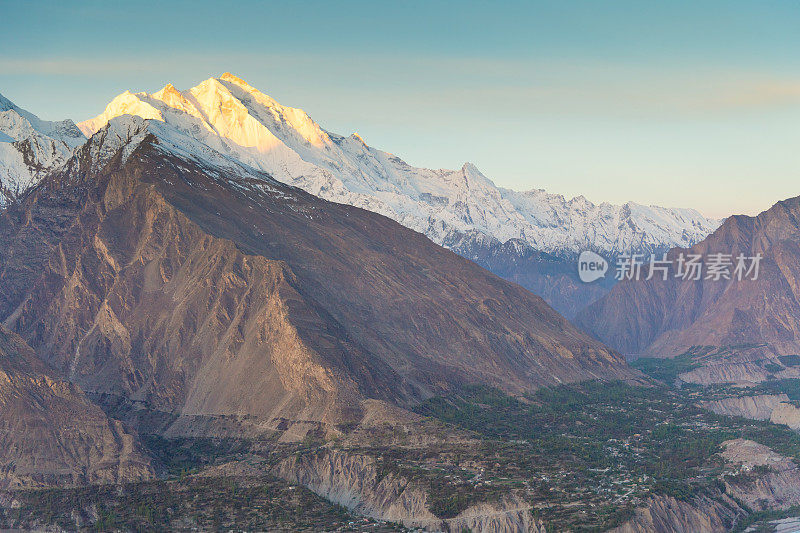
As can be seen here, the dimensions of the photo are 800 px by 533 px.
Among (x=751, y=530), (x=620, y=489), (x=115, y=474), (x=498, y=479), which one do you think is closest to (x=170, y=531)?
(x=115, y=474)

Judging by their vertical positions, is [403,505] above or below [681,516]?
below

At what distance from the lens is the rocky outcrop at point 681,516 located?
177m

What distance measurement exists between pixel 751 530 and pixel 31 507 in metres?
117

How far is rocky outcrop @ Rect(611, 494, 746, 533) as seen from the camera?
17662cm

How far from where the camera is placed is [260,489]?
194375mm

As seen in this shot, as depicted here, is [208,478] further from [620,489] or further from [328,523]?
[620,489]

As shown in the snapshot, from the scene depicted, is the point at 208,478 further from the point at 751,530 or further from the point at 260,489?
the point at 751,530

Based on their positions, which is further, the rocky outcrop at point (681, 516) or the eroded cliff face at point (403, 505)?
the eroded cliff face at point (403, 505)

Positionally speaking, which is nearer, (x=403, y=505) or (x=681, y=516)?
(x=681, y=516)

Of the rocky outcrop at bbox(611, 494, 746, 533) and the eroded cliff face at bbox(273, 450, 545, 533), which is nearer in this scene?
the rocky outcrop at bbox(611, 494, 746, 533)

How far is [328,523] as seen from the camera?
180 metres

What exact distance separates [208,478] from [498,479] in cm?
4960

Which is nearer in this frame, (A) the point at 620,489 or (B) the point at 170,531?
(B) the point at 170,531

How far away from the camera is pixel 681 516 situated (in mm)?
185375
